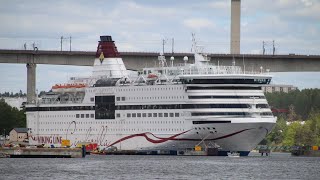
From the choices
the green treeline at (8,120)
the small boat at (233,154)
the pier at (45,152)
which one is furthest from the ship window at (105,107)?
the green treeline at (8,120)

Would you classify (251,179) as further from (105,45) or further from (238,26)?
(238,26)

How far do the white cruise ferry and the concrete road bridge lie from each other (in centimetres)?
760

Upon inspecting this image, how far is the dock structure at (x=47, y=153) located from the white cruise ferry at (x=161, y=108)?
7299 mm

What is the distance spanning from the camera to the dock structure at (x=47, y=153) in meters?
117

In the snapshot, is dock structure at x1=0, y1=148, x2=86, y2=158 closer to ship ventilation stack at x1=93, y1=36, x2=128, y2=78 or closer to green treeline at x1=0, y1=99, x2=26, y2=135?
ship ventilation stack at x1=93, y1=36, x2=128, y2=78

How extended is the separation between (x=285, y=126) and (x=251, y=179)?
294 feet

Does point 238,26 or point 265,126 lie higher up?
point 238,26

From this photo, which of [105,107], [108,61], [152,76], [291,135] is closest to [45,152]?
[105,107]

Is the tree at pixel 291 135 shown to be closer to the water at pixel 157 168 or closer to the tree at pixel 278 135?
the tree at pixel 278 135

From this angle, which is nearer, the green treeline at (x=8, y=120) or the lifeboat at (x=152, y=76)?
the lifeboat at (x=152, y=76)

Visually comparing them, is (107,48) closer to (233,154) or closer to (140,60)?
(140,60)

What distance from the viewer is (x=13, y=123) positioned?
16225 centimetres

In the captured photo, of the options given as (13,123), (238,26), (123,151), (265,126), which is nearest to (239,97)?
(265,126)

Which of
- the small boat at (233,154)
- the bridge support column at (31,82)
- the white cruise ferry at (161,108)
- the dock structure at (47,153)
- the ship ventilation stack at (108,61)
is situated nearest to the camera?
the white cruise ferry at (161,108)
